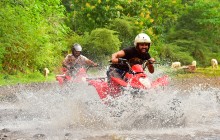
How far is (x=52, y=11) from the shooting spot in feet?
115

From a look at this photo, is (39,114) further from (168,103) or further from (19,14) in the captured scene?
(19,14)

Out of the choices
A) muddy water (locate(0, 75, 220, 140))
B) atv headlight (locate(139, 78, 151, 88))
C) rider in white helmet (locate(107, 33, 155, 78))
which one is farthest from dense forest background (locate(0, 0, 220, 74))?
atv headlight (locate(139, 78, 151, 88))

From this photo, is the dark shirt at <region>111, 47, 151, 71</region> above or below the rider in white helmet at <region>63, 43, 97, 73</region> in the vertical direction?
above

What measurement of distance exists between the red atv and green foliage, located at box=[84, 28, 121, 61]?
2572cm

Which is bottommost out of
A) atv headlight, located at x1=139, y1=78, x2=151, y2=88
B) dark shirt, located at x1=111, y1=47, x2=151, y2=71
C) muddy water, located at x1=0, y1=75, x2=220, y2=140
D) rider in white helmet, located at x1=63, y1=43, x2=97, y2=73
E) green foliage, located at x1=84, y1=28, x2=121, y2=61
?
green foliage, located at x1=84, y1=28, x2=121, y2=61

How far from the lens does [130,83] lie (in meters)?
9.48

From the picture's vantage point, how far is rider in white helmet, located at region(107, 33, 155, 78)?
996 centimetres

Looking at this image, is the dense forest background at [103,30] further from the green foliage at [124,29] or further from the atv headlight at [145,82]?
the atv headlight at [145,82]

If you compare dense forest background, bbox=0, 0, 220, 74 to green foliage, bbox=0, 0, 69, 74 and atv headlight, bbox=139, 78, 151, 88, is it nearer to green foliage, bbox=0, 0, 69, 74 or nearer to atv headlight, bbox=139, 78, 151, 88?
green foliage, bbox=0, 0, 69, 74

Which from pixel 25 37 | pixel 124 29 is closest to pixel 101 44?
pixel 124 29

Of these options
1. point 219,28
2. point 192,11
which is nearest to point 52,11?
point 192,11

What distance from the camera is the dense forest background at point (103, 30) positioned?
27359mm

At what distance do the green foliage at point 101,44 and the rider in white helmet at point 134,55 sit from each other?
25690mm

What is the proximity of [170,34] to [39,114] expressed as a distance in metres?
34.6
